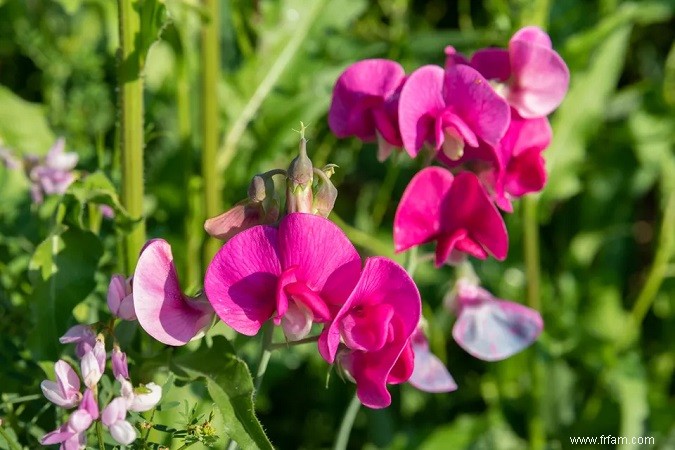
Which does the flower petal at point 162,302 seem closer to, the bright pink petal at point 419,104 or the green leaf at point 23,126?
the bright pink petal at point 419,104

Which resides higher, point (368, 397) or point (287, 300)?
point (287, 300)

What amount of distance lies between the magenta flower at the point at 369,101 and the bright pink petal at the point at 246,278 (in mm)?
282

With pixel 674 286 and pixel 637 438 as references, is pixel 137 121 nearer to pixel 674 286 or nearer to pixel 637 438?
pixel 637 438

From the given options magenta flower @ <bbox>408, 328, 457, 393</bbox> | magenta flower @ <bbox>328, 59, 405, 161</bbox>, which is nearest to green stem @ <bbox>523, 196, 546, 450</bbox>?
magenta flower @ <bbox>408, 328, 457, 393</bbox>

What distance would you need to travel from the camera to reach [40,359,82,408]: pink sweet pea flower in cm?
89

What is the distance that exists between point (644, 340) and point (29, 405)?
1436mm

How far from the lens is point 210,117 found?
5.12ft

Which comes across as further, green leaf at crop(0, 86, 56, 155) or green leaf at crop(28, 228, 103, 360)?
green leaf at crop(0, 86, 56, 155)

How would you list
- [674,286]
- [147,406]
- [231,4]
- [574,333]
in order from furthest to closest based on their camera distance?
1. [674,286]
2. [574,333]
3. [231,4]
4. [147,406]

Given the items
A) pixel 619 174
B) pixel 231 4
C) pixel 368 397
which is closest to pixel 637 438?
pixel 619 174

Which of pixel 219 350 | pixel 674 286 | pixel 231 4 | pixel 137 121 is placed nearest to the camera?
pixel 219 350

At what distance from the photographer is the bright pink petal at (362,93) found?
113cm

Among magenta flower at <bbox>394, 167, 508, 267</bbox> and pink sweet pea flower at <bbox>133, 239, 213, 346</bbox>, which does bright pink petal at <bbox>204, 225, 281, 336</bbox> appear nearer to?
pink sweet pea flower at <bbox>133, 239, 213, 346</bbox>

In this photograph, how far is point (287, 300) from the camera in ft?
2.94
